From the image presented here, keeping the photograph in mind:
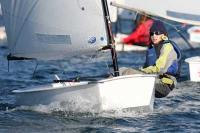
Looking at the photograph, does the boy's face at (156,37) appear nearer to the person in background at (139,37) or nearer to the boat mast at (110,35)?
the boat mast at (110,35)

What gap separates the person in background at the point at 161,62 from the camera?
1050 centimetres

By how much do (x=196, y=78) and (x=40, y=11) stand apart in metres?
4.29

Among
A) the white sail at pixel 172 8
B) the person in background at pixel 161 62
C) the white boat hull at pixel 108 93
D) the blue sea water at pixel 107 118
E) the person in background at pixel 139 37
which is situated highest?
the person in background at pixel 139 37

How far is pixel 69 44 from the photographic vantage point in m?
10.4

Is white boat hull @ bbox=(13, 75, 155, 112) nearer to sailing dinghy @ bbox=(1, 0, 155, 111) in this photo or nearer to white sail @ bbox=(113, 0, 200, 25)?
sailing dinghy @ bbox=(1, 0, 155, 111)

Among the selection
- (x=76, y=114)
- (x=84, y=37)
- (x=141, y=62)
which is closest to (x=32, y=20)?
(x=84, y=37)

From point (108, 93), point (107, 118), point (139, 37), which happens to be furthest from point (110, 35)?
point (139, 37)

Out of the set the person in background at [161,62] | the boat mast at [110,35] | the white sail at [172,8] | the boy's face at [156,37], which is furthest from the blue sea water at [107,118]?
the white sail at [172,8]

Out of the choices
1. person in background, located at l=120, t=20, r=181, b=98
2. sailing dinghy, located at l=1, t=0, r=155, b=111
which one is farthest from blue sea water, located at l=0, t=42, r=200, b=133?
person in background, located at l=120, t=20, r=181, b=98

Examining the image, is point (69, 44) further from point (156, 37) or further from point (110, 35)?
point (156, 37)

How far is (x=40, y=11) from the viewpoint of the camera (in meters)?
10.6

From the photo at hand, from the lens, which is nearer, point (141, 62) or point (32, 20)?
point (32, 20)

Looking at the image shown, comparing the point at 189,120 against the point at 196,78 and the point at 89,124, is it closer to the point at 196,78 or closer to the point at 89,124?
the point at 89,124

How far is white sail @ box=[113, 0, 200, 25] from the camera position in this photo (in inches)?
470
